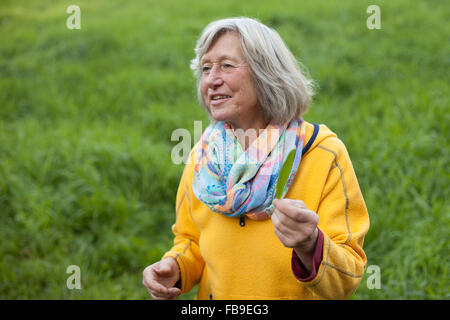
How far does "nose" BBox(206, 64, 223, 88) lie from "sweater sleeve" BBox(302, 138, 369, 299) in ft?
1.67

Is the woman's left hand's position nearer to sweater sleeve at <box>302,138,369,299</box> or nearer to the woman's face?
sweater sleeve at <box>302,138,369,299</box>

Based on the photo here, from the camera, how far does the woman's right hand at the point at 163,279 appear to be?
1895 mm

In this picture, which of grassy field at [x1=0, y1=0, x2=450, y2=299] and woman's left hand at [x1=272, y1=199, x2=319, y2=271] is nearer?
woman's left hand at [x1=272, y1=199, x2=319, y2=271]

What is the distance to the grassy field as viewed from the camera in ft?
11.5

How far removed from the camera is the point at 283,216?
139cm

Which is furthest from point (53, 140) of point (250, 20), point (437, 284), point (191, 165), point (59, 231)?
point (437, 284)

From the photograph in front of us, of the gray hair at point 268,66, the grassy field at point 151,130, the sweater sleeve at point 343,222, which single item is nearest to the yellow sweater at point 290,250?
the sweater sleeve at point 343,222

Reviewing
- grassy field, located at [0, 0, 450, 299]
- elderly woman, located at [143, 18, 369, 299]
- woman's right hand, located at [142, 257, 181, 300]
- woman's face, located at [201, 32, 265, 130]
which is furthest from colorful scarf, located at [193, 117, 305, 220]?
grassy field, located at [0, 0, 450, 299]

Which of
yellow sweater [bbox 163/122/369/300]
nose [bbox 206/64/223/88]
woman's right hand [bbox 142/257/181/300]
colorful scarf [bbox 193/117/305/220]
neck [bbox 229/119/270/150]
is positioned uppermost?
nose [bbox 206/64/223/88]

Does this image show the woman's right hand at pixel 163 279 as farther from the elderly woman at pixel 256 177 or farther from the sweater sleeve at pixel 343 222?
the sweater sleeve at pixel 343 222

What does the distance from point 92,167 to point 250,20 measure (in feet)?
9.41

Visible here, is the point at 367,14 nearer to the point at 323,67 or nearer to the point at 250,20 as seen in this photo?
the point at 323,67

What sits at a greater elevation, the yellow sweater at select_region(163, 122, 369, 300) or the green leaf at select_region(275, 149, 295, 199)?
the green leaf at select_region(275, 149, 295, 199)

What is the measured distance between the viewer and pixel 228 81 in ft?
6.10
